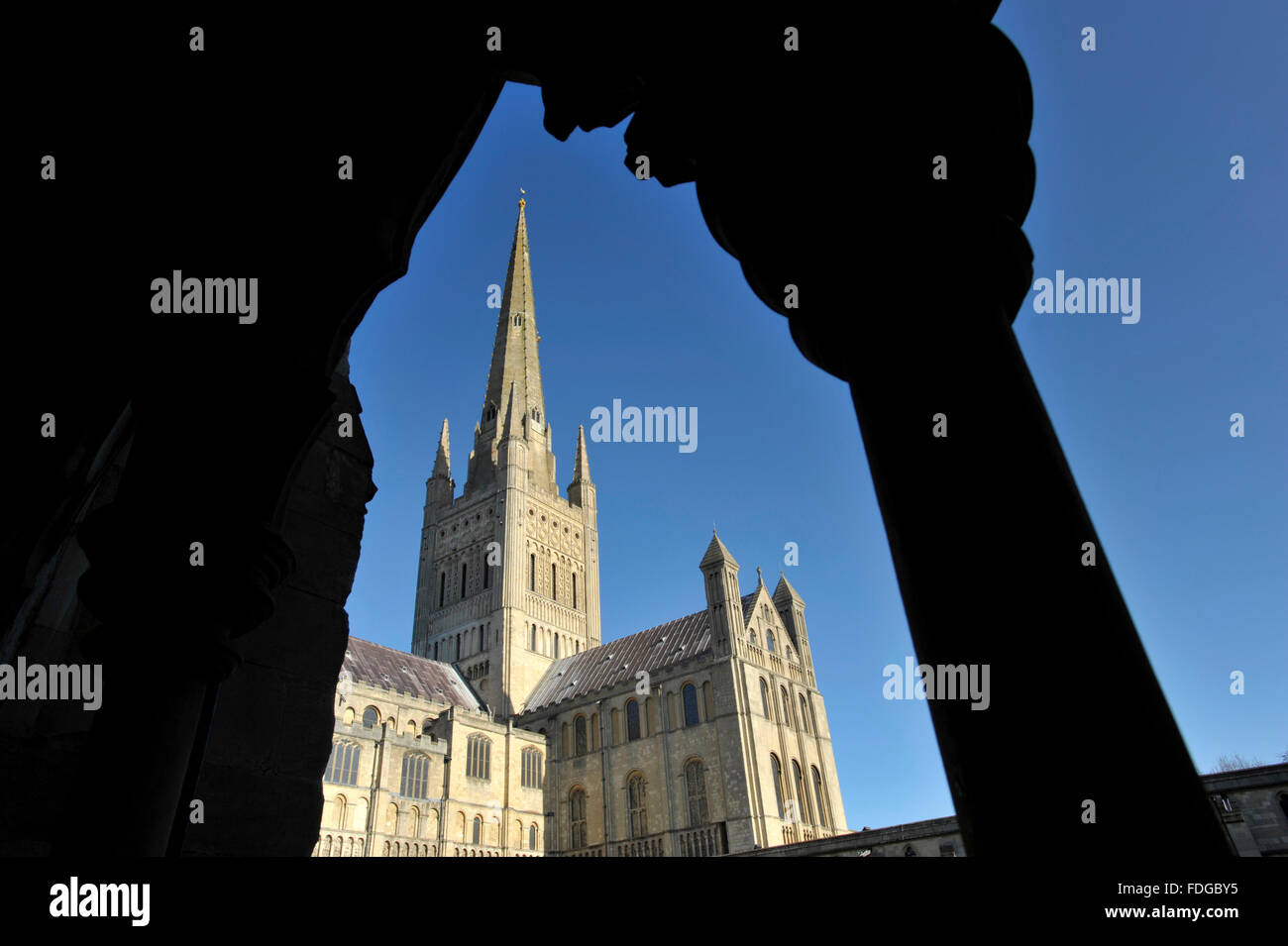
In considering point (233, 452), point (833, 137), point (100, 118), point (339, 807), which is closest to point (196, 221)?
point (100, 118)

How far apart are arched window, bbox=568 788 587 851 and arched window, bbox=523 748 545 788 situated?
226cm

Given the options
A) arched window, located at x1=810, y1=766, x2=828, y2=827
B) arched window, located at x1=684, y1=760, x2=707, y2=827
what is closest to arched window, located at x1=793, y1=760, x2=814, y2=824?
arched window, located at x1=810, y1=766, x2=828, y2=827

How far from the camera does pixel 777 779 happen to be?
136 feet

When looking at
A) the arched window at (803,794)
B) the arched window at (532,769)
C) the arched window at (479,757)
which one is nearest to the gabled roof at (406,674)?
the arched window at (479,757)

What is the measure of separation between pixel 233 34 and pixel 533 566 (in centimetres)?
5463

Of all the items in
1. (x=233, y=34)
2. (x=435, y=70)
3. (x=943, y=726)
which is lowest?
(x=943, y=726)

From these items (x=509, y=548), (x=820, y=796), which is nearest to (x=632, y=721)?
(x=820, y=796)

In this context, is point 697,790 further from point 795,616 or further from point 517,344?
point 517,344

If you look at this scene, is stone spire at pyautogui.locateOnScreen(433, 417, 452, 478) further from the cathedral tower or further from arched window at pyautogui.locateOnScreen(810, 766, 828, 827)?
arched window at pyautogui.locateOnScreen(810, 766, 828, 827)

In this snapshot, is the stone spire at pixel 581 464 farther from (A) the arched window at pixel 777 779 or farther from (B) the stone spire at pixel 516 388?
(A) the arched window at pixel 777 779

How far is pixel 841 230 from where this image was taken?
192 cm

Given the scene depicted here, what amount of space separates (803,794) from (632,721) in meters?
10.7
